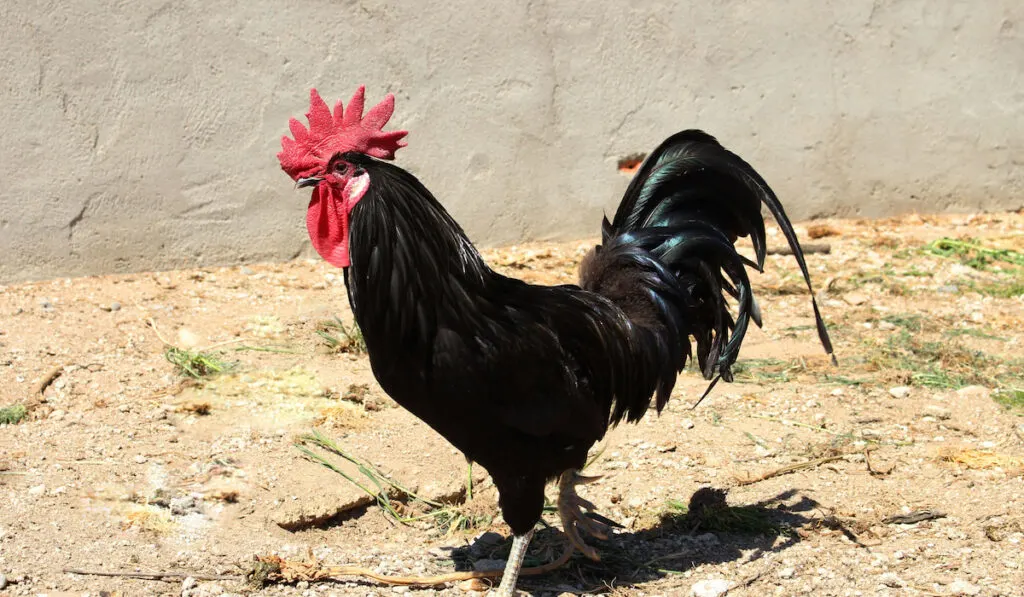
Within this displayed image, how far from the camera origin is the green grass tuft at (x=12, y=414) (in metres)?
4.66

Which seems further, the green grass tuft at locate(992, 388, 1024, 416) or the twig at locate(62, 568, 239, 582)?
the green grass tuft at locate(992, 388, 1024, 416)

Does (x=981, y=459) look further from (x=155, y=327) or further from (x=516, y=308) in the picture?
(x=155, y=327)

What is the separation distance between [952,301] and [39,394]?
583 centimetres

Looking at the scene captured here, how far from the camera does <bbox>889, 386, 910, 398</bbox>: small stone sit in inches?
209

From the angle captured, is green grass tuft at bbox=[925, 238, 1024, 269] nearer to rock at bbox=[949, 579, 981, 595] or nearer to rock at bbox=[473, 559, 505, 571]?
rock at bbox=[949, 579, 981, 595]

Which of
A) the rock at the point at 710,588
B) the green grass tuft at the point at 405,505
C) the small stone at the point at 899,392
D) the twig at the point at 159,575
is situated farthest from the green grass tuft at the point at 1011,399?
the twig at the point at 159,575

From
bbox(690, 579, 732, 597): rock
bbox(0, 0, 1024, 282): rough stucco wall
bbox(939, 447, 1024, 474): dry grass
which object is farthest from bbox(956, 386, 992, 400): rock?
bbox(0, 0, 1024, 282): rough stucco wall

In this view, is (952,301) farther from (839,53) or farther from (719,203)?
(719,203)

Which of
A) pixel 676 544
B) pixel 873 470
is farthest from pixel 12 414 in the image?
pixel 873 470

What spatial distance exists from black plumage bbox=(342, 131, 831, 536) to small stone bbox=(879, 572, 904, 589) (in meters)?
0.88

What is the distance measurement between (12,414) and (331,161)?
2425 mm

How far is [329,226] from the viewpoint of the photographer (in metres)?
3.40

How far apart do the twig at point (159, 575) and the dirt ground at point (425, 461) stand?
0.05 ft

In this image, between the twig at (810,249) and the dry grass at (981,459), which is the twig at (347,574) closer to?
the dry grass at (981,459)
